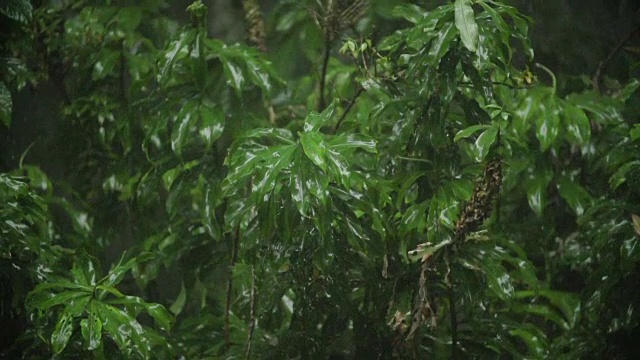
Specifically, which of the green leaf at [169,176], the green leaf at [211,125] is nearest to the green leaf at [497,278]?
the green leaf at [211,125]

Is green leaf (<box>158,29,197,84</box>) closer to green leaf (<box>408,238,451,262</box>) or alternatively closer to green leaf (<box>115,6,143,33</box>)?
green leaf (<box>115,6,143,33</box>)

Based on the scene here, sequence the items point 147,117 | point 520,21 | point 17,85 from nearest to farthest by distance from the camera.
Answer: point 520,21 → point 147,117 → point 17,85

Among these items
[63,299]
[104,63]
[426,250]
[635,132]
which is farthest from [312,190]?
[104,63]

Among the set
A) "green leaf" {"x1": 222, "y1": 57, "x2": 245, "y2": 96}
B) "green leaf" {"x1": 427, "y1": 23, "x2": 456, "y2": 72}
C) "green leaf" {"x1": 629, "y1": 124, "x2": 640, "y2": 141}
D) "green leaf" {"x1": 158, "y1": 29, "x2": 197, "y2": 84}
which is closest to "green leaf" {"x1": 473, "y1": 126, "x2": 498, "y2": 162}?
"green leaf" {"x1": 427, "y1": 23, "x2": 456, "y2": 72}

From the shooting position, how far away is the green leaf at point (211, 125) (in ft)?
5.41

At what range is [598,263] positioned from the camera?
1.77 meters

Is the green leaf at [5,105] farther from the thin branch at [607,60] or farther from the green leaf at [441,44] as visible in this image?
the thin branch at [607,60]

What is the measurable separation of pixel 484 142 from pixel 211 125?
0.52m

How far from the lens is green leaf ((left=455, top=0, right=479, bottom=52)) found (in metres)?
1.39

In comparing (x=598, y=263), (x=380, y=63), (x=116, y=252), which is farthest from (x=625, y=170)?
(x=116, y=252)

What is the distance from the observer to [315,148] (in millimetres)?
1414

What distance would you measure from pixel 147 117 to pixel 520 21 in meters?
0.75

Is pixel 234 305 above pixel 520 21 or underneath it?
underneath

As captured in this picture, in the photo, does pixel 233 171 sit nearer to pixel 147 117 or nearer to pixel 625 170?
pixel 147 117
